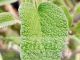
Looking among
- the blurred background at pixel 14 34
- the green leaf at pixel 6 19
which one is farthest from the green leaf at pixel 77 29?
the green leaf at pixel 6 19

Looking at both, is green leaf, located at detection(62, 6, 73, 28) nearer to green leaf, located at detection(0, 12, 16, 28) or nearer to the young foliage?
the young foliage

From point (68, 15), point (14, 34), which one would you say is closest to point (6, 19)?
point (14, 34)

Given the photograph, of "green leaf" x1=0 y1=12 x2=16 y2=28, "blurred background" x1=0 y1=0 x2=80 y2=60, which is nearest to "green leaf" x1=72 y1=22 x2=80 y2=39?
"blurred background" x1=0 y1=0 x2=80 y2=60

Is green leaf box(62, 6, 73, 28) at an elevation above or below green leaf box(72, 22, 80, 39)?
above

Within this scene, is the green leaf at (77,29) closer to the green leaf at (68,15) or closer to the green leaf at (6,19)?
the green leaf at (68,15)
